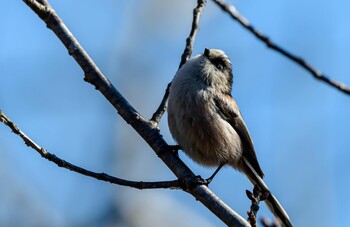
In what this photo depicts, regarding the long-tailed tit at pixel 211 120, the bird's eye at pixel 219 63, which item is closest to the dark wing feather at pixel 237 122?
the long-tailed tit at pixel 211 120

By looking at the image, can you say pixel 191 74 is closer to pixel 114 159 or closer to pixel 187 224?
pixel 114 159

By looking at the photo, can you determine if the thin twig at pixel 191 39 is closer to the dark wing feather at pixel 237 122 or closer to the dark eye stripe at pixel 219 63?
the dark wing feather at pixel 237 122

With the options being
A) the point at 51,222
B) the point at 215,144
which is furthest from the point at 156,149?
the point at 51,222

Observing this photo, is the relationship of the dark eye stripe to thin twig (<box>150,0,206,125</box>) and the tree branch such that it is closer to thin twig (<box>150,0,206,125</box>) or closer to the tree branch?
thin twig (<box>150,0,206,125</box>)

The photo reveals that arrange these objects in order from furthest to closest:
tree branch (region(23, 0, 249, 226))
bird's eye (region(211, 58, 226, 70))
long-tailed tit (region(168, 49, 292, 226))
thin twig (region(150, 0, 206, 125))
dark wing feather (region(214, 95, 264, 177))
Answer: bird's eye (region(211, 58, 226, 70)) < dark wing feather (region(214, 95, 264, 177)) < long-tailed tit (region(168, 49, 292, 226)) < thin twig (region(150, 0, 206, 125)) < tree branch (region(23, 0, 249, 226))

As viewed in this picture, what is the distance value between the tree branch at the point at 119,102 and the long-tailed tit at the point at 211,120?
0.69 m

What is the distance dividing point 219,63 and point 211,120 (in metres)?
0.64

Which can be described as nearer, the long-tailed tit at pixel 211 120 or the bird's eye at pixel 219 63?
the long-tailed tit at pixel 211 120

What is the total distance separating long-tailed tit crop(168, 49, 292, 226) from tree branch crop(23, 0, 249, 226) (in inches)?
27.0

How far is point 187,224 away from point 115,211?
1.07 meters

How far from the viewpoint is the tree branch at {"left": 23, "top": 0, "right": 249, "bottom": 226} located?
3.31 meters

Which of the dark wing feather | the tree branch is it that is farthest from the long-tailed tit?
the tree branch

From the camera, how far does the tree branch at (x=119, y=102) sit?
130 inches

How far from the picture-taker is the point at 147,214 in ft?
20.2
